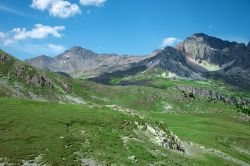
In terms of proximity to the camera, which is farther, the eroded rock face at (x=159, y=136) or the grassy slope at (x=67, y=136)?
the eroded rock face at (x=159, y=136)

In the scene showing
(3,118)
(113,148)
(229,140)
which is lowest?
(229,140)

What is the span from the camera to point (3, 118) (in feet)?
197

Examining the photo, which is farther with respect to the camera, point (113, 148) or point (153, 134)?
point (153, 134)

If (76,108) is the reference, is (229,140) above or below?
below

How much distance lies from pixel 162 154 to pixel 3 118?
2665 cm

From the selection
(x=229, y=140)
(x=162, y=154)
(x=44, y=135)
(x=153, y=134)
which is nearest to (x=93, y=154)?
(x=44, y=135)

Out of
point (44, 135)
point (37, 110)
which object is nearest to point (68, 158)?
point (44, 135)

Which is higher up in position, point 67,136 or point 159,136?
point 67,136

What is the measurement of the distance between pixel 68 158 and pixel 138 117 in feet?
105

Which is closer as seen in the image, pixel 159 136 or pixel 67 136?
pixel 67 136

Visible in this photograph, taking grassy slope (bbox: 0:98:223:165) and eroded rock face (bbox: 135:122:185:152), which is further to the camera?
eroded rock face (bbox: 135:122:185:152)

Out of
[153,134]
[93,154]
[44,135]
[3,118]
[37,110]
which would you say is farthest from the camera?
[153,134]

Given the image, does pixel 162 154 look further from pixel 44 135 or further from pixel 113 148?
pixel 44 135

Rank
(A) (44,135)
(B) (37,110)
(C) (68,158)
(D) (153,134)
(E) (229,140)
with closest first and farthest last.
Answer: (C) (68,158) → (A) (44,135) → (B) (37,110) → (D) (153,134) → (E) (229,140)
